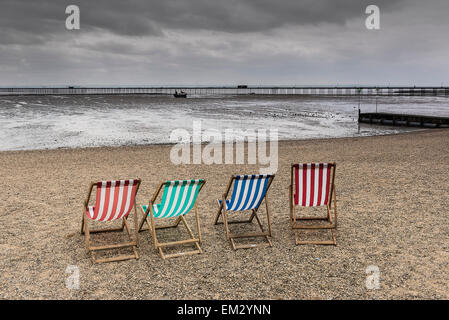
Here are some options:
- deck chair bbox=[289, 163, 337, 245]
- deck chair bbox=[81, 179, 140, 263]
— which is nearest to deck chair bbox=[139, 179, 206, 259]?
deck chair bbox=[81, 179, 140, 263]

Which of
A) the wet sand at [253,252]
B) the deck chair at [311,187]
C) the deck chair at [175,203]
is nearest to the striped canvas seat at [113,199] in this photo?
the deck chair at [175,203]

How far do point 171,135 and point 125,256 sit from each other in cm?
1464

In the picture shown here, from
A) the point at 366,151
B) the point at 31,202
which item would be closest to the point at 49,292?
the point at 31,202

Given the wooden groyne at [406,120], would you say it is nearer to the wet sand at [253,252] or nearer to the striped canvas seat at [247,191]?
the wet sand at [253,252]

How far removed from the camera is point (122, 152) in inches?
487

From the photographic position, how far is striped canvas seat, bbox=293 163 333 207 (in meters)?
4.66

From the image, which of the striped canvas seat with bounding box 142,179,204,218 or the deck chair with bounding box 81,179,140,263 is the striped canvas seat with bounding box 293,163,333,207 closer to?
the striped canvas seat with bounding box 142,179,204,218

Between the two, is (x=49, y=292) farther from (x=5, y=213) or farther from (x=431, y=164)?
(x=431, y=164)

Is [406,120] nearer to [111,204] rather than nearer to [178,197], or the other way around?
[178,197]

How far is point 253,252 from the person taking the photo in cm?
434

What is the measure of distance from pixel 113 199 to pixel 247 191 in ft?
4.93

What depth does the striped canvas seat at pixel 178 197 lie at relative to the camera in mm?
4164

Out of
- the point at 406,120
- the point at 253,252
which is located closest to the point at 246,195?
the point at 253,252

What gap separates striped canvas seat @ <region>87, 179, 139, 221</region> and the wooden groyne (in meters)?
22.3
